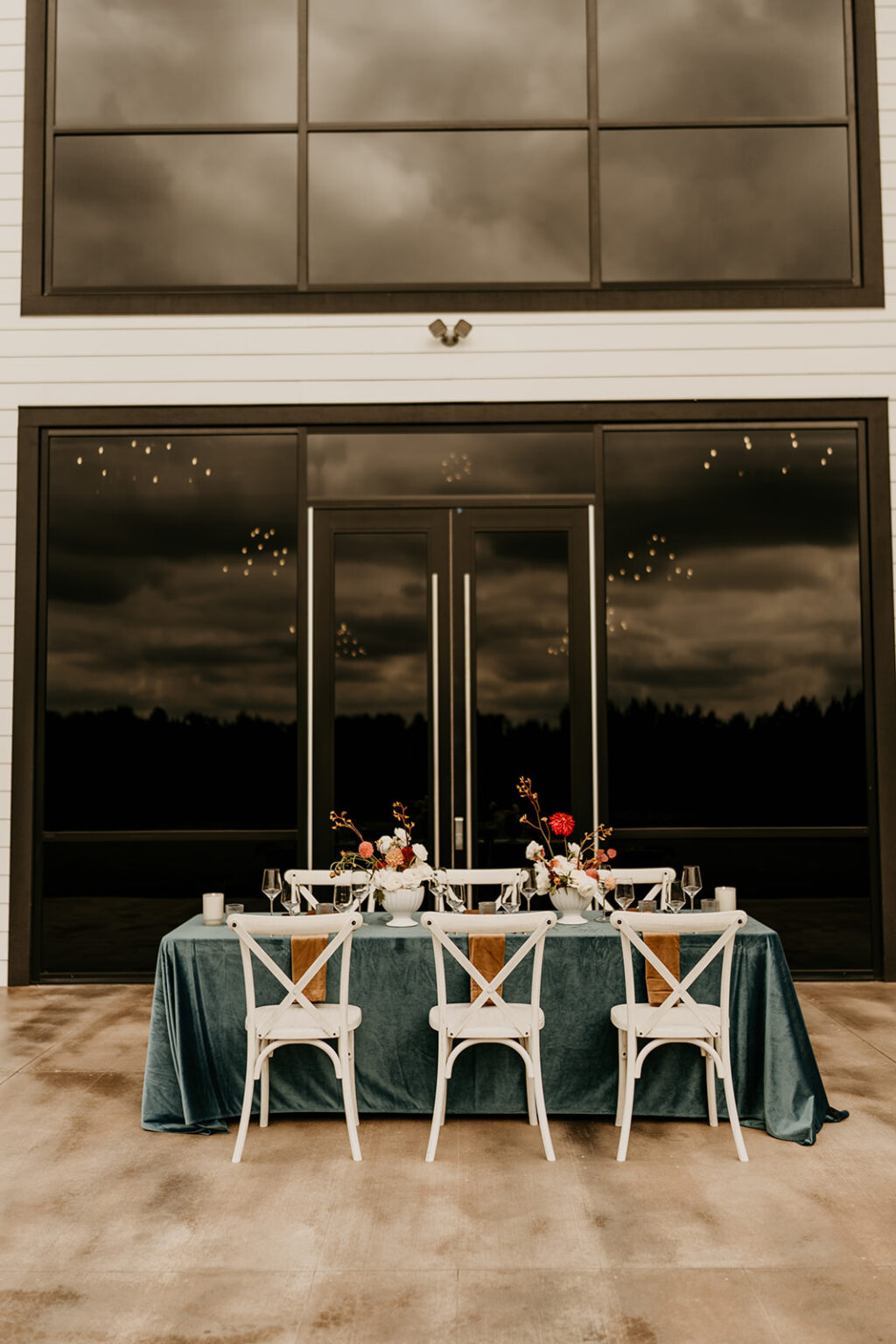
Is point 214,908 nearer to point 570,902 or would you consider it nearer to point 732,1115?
point 570,902

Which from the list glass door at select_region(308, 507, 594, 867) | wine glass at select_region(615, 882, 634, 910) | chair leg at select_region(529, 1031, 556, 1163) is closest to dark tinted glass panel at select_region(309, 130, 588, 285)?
glass door at select_region(308, 507, 594, 867)

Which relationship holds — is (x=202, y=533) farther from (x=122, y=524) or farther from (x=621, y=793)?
(x=621, y=793)

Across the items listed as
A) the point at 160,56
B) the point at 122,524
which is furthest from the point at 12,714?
the point at 160,56

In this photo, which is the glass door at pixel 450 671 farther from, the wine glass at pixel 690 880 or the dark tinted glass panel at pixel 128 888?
the wine glass at pixel 690 880

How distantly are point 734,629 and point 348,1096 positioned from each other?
3.75 meters

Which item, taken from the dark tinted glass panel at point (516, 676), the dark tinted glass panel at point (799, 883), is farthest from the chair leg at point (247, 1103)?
the dark tinted glass panel at point (799, 883)

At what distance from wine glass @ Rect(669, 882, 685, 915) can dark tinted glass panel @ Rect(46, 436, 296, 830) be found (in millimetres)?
2296

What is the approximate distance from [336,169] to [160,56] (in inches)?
51.3

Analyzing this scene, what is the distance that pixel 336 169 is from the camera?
6.49 metres

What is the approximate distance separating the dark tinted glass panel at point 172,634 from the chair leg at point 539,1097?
9.34 feet

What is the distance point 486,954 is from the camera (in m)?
4.02

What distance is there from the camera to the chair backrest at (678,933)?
12.2 feet

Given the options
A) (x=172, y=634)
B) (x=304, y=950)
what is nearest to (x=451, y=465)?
(x=172, y=634)

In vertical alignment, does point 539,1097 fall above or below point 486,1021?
below
